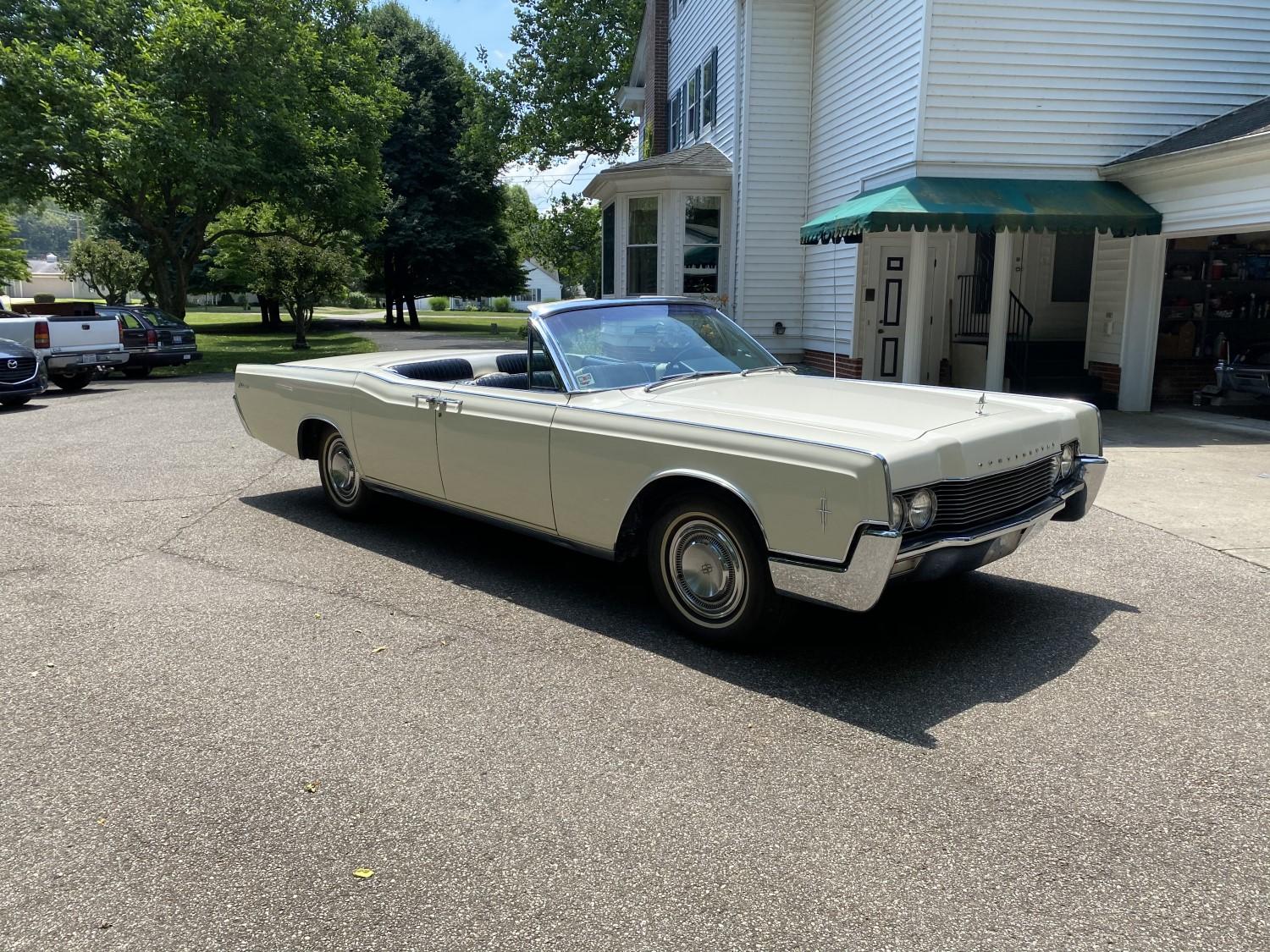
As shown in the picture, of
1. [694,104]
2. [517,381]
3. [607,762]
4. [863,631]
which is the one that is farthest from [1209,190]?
[694,104]

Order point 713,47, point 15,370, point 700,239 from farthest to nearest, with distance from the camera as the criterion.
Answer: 1. point 713,47
2. point 700,239
3. point 15,370

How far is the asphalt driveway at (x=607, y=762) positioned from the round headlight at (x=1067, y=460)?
0.77 meters

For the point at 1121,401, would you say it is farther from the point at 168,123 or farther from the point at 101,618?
the point at 168,123

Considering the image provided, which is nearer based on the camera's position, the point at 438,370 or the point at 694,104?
the point at 438,370

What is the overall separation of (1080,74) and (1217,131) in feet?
5.89

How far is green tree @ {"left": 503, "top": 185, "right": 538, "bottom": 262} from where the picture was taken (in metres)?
43.9

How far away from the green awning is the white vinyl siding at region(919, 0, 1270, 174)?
461 millimetres

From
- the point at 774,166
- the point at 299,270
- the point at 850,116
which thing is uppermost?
the point at 850,116

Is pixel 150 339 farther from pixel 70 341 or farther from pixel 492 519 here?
pixel 492 519

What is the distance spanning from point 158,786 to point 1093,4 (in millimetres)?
13464

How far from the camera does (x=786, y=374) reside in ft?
18.4

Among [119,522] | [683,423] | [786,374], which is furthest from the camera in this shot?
[119,522]

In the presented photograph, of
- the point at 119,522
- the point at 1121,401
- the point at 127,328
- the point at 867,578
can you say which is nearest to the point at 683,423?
the point at 867,578

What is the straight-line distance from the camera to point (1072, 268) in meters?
14.6
